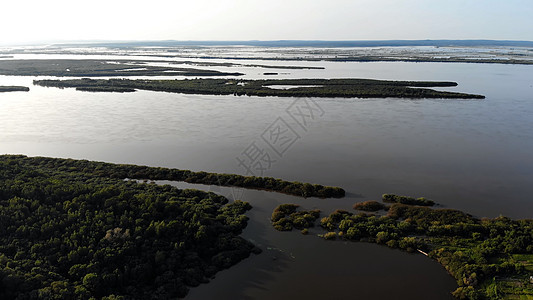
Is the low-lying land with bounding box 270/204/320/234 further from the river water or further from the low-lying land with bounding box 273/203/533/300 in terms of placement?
the river water

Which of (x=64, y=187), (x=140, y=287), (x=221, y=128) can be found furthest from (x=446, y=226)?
(x=221, y=128)

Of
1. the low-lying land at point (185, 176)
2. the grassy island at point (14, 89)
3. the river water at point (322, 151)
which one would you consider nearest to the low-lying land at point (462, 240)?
the river water at point (322, 151)

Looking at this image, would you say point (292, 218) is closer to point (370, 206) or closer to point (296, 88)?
point (370, 206)

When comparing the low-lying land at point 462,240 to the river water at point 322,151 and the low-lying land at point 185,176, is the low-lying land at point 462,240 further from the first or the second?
the low-lying land at point 185,176

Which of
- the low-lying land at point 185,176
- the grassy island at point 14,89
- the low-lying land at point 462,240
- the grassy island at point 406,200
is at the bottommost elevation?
the low-lying land at point 462,240

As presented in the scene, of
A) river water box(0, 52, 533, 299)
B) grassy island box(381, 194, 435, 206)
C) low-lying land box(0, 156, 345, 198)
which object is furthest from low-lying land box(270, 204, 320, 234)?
grassy island box(381, 194, 435, 206)

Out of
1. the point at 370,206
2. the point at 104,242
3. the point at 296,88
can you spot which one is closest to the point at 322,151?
the point at 370,206
